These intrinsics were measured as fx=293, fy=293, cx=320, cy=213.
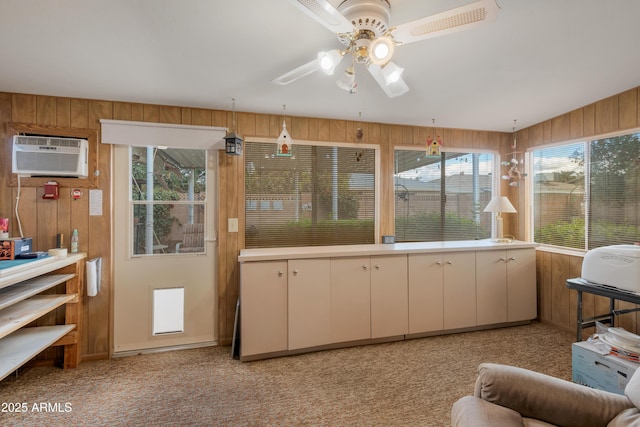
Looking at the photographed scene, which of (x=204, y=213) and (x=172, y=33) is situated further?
(x=204, y=213)

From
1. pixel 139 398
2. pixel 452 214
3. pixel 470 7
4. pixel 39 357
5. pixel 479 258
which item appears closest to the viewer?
pixel 470 7

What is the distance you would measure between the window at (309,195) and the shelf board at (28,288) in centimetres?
150

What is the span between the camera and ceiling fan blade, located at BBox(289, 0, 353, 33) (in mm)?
1091

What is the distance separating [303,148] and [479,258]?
2.22 meters

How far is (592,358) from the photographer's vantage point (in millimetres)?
2115

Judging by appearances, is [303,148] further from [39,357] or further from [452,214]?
[39,357]

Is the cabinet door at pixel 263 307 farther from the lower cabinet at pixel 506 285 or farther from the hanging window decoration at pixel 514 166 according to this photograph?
the hanging window decoration at pixel 514 166

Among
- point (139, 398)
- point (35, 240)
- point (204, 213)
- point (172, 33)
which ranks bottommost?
point (139, 398)

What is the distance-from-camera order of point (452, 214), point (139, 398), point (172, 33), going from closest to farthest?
point (172, 33)
point (139, 398)
point (452, 214)

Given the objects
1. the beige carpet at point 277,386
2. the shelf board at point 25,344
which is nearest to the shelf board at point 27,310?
the shelf board at point 25,344

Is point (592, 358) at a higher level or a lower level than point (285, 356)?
higher

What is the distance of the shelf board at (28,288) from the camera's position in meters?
1.81

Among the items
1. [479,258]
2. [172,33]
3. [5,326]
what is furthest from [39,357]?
[479,258]

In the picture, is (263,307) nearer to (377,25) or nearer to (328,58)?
(328,58)
